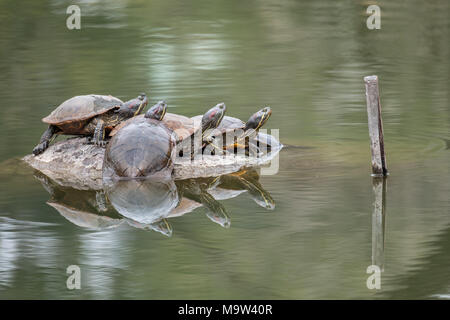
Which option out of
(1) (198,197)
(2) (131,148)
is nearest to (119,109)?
(2) (131,148)

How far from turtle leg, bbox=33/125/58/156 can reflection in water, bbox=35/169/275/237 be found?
57 centimetres

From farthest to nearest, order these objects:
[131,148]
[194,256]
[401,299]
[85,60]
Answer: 1. [85,60]
2. [131,148]
3. [194,256]
4. [401,299]

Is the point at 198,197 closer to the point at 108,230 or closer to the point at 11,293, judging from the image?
the point at 108,230

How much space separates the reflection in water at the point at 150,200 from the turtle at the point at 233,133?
1.81 ft

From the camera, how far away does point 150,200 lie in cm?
707

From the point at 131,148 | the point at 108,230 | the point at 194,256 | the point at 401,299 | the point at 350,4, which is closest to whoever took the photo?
the point at 401,299

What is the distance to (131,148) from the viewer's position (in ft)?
24.8

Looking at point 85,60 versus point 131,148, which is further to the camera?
point 85,60

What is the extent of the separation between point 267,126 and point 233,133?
1103mm

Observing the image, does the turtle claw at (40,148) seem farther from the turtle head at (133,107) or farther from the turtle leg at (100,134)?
the turtle head at (133,107)

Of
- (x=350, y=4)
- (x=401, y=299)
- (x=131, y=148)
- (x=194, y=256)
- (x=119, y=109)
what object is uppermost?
(x=350, y=4)

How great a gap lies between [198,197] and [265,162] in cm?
127

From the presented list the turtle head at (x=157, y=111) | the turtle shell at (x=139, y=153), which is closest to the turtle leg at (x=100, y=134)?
the turtle shell at (x=139, y=153)

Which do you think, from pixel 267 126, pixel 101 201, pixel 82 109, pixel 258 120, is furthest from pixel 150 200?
pixel 267 126
